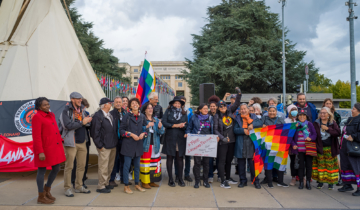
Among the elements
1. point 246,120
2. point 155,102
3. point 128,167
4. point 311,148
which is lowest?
point 128,167

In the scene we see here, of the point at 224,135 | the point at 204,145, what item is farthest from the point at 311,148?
the point at 204,145

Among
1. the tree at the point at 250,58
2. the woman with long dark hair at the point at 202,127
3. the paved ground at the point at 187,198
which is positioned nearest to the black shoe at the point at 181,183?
the paved ground at the point at 187,198

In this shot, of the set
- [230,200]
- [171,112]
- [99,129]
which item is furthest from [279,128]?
[99,129]

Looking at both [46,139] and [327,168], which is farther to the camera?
[327,168]

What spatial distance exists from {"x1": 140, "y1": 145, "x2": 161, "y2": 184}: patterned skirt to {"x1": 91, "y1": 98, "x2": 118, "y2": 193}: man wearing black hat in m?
0.73

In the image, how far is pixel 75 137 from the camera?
4953 mm

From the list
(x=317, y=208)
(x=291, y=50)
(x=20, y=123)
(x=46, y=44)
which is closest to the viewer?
(x=317, y=208)

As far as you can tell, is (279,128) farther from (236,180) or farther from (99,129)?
(99,129)

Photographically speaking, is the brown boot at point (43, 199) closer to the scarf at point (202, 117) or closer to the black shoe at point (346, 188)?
the scarf at point (202, 117)

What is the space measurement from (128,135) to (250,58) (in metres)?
20.5

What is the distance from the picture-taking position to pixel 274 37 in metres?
25.2

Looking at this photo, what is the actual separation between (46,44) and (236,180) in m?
6.18

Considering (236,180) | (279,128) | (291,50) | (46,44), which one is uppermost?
(291,50)

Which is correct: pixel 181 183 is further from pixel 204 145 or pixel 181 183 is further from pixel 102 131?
pixel 102 131
